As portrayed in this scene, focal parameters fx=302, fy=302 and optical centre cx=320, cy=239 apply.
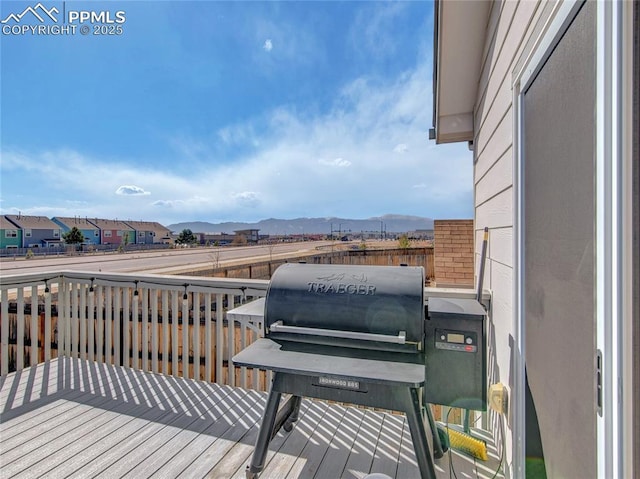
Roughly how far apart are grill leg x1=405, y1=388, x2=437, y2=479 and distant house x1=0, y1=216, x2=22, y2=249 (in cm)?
5476

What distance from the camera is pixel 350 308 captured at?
1.65 meters

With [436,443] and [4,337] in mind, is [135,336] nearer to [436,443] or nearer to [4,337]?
[4,337]

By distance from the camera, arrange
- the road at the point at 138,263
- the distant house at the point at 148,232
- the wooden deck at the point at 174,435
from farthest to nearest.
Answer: the distant house at the point at 148,232
the road at the point at 138,263
the wooden deck at the point at 174,435

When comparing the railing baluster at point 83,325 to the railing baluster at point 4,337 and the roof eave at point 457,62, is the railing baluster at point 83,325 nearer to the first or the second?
the railing baluster at point 4,337

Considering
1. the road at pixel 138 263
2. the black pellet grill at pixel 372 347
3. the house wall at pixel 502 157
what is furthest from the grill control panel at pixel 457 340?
the road at pixel 138 263

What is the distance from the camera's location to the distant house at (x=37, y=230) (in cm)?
4294

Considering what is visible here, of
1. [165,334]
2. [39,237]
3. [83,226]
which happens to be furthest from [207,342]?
[83,226]

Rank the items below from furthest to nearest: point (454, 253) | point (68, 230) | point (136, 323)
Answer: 1. point (68, 230)
2. point (454, 253)
3. point (136, 323)

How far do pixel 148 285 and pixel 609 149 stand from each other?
3420 millimetres

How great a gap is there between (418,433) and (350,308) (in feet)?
2.22

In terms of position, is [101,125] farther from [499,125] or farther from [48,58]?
[499,125]

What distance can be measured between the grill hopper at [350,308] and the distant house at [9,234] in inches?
2130

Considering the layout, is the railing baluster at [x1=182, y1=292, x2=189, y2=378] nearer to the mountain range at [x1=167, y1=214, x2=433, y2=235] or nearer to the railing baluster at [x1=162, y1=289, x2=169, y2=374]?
the railing baluster at [x1=162, y1=289, x2=169, y2=374]

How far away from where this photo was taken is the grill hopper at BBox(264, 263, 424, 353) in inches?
62.1
